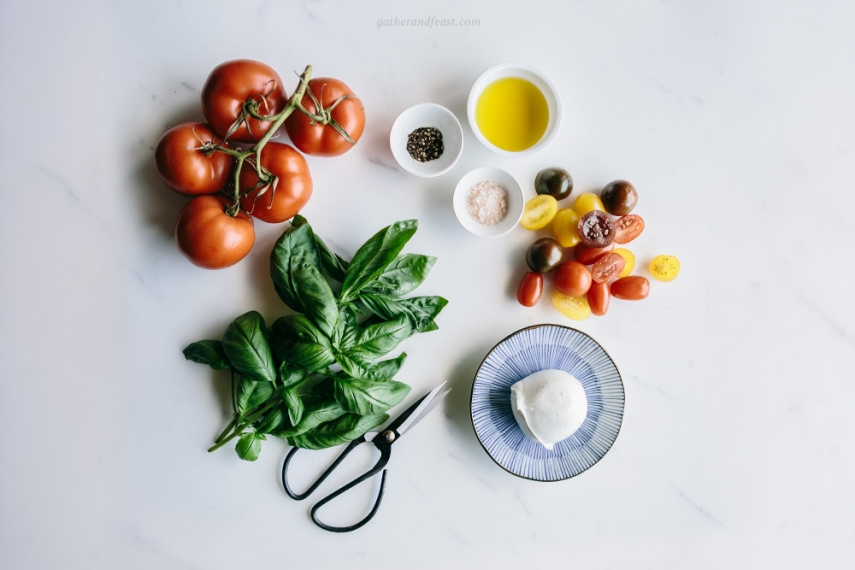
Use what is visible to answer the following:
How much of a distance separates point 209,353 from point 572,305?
0.75m

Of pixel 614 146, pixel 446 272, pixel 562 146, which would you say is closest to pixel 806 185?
pixel 614 146

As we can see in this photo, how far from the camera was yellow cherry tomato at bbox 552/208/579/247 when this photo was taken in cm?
122

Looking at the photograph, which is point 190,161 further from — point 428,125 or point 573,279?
point 573,279

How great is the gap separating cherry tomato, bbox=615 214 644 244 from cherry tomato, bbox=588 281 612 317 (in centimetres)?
11

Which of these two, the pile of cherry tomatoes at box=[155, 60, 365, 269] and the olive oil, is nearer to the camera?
the pile of cherry tomatoes at box=[155, 60, 365, 269]

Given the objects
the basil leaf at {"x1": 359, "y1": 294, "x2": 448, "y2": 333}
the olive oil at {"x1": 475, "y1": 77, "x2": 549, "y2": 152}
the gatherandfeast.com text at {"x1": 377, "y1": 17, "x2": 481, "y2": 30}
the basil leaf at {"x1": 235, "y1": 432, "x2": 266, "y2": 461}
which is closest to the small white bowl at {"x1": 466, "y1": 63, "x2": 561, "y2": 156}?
the olive oil at {"x1": 475, "y1": 77, "x2": 549, "y2": 152}

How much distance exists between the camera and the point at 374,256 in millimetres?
1129

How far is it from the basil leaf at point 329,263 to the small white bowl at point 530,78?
1.26 ft

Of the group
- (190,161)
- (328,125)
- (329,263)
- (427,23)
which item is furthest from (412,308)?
(427,23)

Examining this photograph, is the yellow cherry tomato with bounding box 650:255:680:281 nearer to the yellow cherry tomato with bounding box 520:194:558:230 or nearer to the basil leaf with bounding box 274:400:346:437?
the yellow cherry tomato with bounding box 520:194:558:230

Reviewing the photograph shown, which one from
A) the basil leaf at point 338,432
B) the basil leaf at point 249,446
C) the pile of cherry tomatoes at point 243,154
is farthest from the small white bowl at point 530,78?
the basil leaf at point 249,446

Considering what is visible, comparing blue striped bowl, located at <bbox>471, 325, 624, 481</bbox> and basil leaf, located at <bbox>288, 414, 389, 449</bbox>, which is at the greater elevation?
blue striped bowl, located at <bbox>471, 325, 624, 481</bbox>

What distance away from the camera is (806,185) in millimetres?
1317

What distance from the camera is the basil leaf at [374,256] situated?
1.12m
